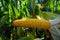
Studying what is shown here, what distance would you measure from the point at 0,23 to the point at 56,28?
0.75 ft

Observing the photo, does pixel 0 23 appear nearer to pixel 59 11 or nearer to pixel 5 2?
pixel 5 2

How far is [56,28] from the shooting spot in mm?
714

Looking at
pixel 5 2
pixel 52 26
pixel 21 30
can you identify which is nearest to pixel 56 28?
pixel 52 26

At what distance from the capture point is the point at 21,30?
2.37 ft

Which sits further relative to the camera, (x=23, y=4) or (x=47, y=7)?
(x=47, y=7)

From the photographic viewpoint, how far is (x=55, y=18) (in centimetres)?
76

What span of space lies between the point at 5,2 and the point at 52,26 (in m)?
0.24

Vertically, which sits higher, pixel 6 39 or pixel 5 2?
pixel 5 2

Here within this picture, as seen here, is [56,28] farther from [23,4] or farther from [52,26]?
[23,4]

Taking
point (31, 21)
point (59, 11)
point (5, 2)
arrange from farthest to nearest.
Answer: point (59, 11), point (5, 2), point (31, 21)

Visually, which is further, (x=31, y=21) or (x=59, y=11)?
(x=59, y=11)

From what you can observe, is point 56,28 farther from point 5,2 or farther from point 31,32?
point 5,2

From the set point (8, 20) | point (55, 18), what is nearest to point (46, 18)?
point (55, 18)

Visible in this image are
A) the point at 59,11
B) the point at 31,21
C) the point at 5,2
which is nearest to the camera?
the point at 31,21
